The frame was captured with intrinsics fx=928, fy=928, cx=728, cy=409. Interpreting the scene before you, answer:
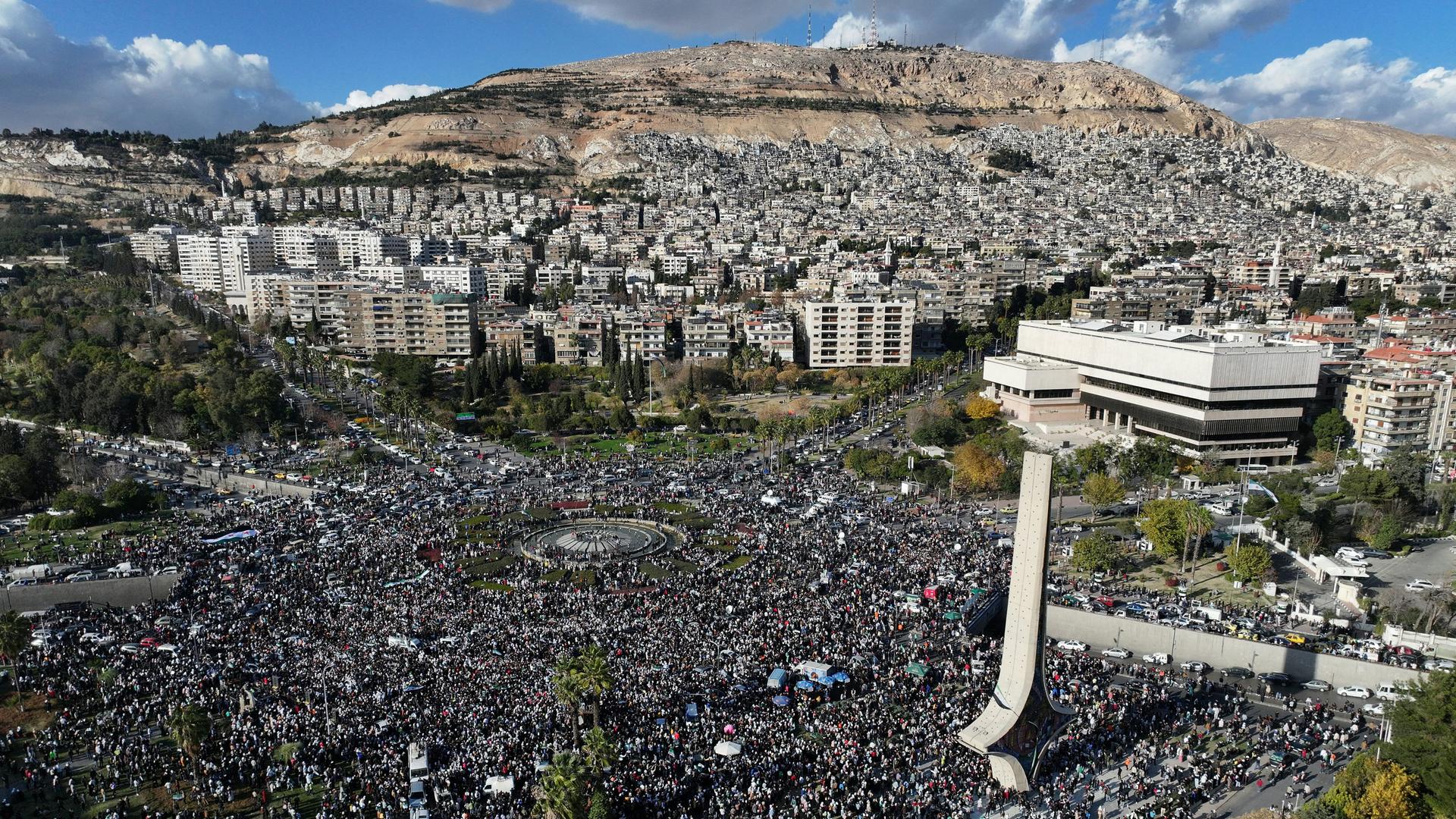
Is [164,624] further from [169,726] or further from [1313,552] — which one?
[1313,552]

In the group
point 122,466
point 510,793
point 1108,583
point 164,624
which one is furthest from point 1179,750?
point 122,466

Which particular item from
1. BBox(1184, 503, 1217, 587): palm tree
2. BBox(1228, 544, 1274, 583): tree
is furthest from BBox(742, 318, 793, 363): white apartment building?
BBox(1228, 544, 1274, 583): tree

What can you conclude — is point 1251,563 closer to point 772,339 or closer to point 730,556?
point 730,556

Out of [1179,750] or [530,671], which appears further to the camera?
[530,671]

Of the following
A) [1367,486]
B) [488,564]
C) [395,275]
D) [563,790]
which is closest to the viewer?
[563,790]

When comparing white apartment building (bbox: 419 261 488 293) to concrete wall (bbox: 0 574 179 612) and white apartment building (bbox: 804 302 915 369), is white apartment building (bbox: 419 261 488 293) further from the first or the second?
concrete wall (bbox: 0 574 179 612)

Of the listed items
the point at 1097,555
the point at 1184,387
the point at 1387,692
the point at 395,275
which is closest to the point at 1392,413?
the point at 1184,387
